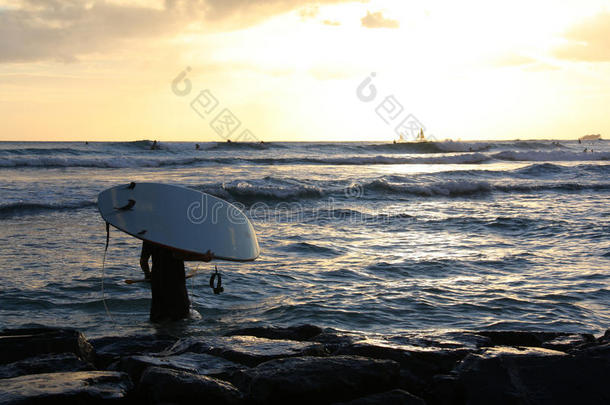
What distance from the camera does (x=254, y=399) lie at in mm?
3574

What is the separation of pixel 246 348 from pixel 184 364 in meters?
0.60

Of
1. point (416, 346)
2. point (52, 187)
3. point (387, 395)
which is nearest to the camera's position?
point (387, 395)

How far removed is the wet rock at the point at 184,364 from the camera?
13.3 feet

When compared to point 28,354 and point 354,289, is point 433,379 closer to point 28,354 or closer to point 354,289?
point 28,354

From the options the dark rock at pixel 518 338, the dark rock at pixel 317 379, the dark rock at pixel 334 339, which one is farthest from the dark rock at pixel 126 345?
the dark rock at pixel 518 338

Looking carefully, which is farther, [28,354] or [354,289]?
[354,289]

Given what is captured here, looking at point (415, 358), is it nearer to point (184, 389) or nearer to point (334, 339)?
point (334, 339)

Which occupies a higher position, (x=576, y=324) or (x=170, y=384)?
(x=170, y=384)

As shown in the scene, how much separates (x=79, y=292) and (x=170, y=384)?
4.65 meters

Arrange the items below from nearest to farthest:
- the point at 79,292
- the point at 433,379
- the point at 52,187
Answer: the point at 433,379 → the point at 79,292 → the point at 52,187

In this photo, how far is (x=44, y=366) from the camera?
13.3ft

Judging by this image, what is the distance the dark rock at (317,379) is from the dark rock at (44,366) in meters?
1.31

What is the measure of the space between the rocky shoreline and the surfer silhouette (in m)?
1.01

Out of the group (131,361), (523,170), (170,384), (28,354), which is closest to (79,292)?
(28,354)
